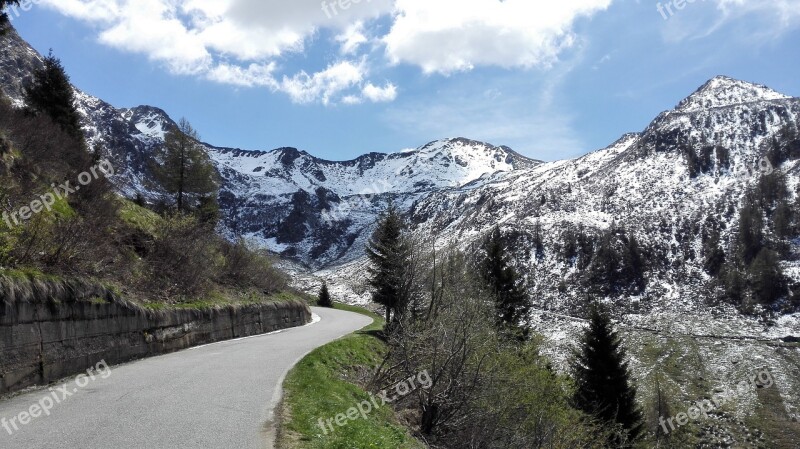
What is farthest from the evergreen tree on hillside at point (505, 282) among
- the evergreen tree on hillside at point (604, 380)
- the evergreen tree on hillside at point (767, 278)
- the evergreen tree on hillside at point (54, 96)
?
the evergreen tree on hillside at point (767, 278)

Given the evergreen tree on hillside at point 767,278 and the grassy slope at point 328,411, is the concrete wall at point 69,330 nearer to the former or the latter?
the grassy slope at point 328,411

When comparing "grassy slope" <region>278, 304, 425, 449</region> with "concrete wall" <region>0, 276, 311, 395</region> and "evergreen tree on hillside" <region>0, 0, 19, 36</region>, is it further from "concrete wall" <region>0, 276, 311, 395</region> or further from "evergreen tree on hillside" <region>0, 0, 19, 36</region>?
"evergreen tree on hillside" <region>0, 0, 19, 36</region>

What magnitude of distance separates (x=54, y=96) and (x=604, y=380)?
31752 millimetres

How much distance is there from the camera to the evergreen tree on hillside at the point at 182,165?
3209 cm

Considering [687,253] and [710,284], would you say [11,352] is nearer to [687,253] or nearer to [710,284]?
[710,284]

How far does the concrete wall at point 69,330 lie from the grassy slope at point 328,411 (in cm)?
421

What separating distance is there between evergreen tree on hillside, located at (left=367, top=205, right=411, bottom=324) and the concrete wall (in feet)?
29.2

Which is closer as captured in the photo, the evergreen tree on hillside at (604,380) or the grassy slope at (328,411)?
the grassy slope at (328,411)

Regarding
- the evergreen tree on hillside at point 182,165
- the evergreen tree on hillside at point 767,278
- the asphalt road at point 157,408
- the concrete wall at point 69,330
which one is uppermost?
the evergreen tree on hillside at point 182,165

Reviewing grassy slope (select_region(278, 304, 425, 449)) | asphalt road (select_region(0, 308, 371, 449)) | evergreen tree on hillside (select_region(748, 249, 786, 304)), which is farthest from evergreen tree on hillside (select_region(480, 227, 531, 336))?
evergreen tree on hillside (select_region(748, 249, 786, 304))

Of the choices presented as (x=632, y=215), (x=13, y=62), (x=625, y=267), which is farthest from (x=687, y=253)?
(x=13, y=62)

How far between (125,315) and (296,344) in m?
7.17

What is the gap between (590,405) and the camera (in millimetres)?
24609

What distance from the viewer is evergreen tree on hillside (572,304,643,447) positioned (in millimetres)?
24438
